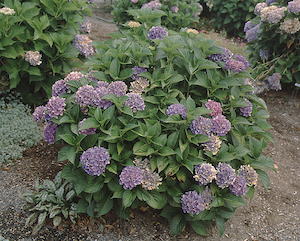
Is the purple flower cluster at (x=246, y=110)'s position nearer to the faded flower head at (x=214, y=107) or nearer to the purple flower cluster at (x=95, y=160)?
the faded flower head at (x=214, y=107)

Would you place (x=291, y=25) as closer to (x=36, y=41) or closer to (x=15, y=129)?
(x=36, y=41)

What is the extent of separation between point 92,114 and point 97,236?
980 mm

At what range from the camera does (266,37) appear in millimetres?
3859

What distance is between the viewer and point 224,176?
1.81 m

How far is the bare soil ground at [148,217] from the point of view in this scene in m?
2.08

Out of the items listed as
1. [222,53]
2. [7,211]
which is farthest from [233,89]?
[7,211]

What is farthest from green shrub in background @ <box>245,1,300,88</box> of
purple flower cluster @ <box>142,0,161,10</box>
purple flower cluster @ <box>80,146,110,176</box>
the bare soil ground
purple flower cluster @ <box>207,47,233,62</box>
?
purple flower cluster @ <box>80,146,110,176</box>

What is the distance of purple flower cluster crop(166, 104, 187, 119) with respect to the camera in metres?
1.85

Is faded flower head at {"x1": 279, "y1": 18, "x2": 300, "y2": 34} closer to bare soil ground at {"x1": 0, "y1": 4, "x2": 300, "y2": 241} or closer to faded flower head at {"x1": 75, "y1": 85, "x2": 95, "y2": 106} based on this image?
bare soil ground at {"x1": 0, "y1": 4, "x2": 300, "y2": 241}

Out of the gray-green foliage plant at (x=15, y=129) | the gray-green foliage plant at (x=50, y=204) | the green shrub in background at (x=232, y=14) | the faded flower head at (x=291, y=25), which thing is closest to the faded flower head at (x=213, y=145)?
the gray-green foliage plant at (x=50, y=204)

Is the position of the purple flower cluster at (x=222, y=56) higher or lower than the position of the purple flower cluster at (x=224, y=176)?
higher

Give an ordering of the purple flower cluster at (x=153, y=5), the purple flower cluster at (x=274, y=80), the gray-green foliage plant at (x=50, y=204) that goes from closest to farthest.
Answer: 1. the gray-green foliage plant at (x=50, y=204)
2. the purple flower cluster at (x=274, y=80)
3. the purple flower cluster at (x=153, y=5)

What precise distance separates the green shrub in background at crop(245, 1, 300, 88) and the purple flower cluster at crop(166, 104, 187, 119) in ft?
7.65

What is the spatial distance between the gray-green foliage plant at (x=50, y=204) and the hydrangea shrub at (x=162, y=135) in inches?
5.6
